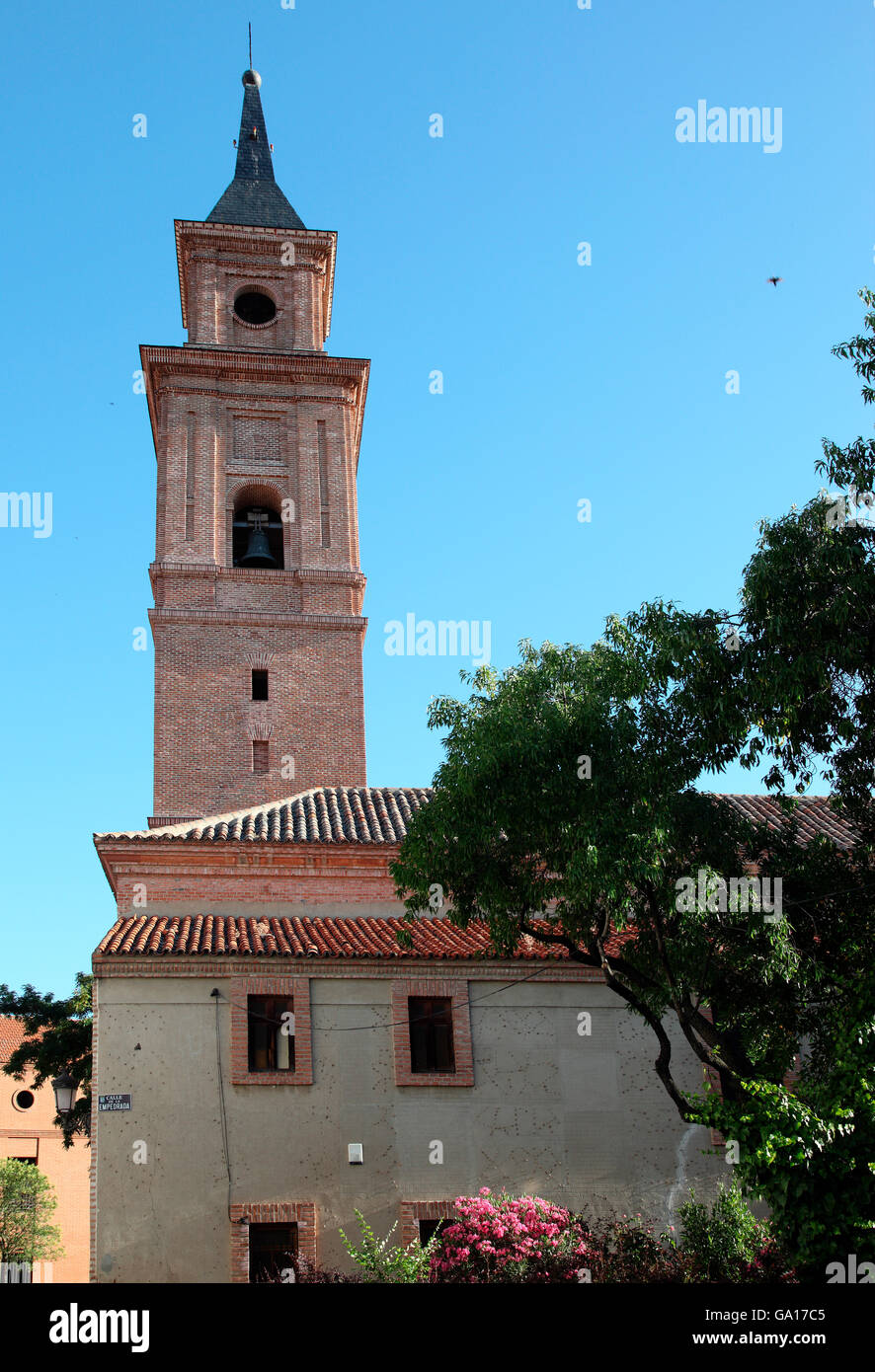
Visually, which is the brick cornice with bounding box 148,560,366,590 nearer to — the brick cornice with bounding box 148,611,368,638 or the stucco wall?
the brick cornice with bounding box 148,611,368,638

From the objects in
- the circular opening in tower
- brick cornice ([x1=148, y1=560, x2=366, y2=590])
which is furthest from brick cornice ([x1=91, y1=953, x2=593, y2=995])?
the circular opening in tower

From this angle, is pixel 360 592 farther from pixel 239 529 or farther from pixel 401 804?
pixel 401 804

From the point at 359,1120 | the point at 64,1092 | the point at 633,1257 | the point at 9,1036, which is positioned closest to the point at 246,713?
the point at 64,1092

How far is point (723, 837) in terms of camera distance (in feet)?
47.4

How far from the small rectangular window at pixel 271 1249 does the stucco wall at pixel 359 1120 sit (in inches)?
13.4

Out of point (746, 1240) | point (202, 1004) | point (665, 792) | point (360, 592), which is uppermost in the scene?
point (360, 592)

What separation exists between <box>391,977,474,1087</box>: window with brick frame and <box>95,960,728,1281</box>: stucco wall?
0.43ft

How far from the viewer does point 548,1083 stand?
1850 cm

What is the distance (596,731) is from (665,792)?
991 mm

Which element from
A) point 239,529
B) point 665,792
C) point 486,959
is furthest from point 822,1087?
point 239,529

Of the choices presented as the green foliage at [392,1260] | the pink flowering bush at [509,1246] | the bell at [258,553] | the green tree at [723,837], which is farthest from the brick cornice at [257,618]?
the pink flowering bush at [509,1246]

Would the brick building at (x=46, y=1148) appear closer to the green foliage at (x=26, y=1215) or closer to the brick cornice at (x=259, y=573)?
the green foliage at (x=26, y=1215)

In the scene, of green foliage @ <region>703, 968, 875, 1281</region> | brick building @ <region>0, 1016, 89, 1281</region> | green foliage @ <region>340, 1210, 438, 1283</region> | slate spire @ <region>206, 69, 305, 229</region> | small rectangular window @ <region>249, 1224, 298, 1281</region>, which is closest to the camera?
green foliage @ <region>703, 968, 875, 1281</region>

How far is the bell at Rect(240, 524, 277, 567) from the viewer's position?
28.9 meters
